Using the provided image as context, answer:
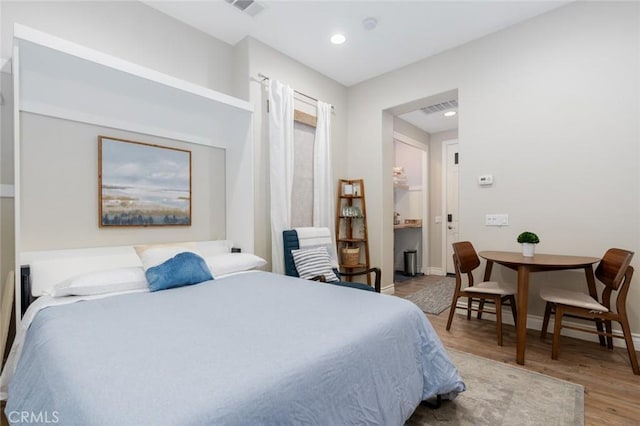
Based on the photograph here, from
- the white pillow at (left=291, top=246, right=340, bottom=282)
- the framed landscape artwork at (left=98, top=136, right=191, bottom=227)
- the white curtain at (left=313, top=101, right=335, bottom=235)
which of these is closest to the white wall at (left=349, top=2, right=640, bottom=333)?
the white curtain at (left=313, top=101, right=335, bottom=235)

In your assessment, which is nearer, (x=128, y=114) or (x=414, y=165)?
(x=128, y=114)

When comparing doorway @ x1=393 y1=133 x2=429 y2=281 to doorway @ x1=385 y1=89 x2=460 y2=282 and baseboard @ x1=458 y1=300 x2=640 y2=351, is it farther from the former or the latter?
baseboard @ x1=458 y1=300 x2=640 y2=351

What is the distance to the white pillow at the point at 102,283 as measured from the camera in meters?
1.84

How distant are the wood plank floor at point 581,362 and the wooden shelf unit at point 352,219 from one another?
132 centimetres

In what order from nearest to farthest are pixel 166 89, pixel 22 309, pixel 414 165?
pixel 22 309
pixel 166 89
pixel 414 165

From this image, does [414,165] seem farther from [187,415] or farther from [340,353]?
[187,415]

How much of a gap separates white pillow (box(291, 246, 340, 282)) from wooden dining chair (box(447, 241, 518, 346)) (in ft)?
3.92

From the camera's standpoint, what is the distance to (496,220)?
3.14 meters

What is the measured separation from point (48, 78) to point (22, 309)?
162 centimetres

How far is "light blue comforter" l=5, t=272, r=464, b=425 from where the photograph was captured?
87 centimetres

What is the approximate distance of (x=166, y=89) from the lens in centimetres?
250

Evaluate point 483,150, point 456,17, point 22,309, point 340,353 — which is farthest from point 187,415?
point 456,17

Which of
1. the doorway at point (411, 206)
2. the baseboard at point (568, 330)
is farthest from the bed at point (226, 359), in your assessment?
the doorway at point (411, 206)

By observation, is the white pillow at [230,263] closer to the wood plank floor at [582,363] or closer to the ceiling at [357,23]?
the wood plank floor at [582,363]
